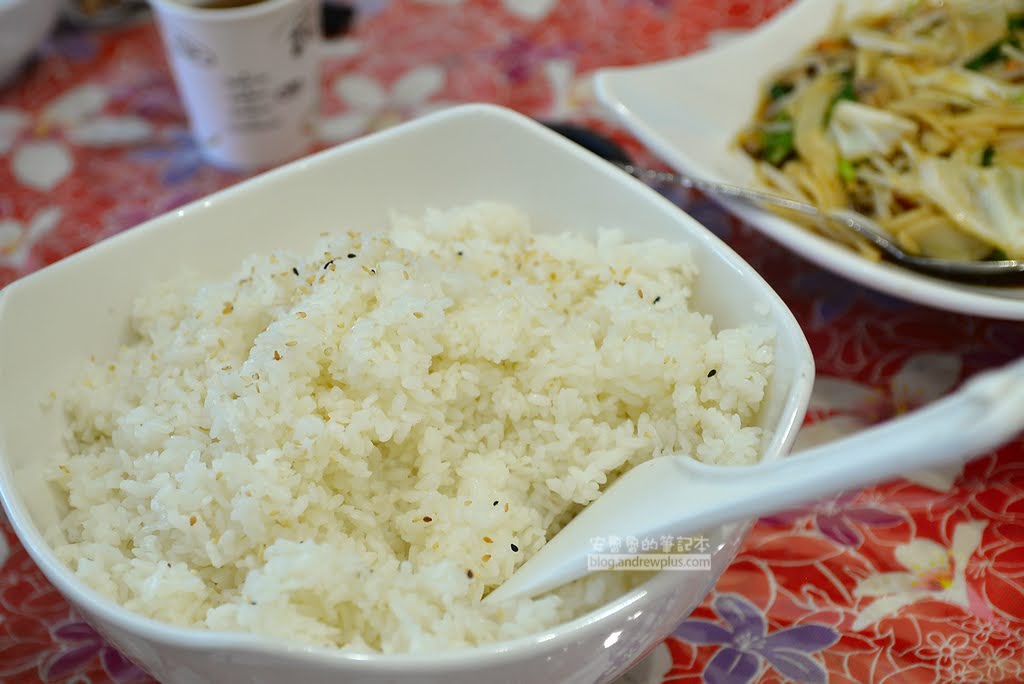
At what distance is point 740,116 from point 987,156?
1.90 ft

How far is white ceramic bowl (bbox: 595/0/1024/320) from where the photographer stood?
A: 66.4 inches

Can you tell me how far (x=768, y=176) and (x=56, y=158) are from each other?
180cm

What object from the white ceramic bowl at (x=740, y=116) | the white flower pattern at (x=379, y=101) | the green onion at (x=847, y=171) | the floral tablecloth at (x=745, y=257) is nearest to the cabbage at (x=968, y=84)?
the green onion at (x=847, y=171)

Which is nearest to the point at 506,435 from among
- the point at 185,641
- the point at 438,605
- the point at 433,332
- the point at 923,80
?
the point at 433,332

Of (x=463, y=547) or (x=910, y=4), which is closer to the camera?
(x=463, y=547)

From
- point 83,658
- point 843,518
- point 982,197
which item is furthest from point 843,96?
point 83,658

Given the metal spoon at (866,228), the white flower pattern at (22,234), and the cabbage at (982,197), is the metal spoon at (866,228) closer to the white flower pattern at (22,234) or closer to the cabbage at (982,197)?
the cabbage at (982,197)

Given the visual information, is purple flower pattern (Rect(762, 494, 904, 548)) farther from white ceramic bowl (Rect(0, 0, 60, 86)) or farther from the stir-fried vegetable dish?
white ceramic bowl (Rect(0, 0, 60, 86))

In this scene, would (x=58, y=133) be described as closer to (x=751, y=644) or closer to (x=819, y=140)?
(x=819, y=140)

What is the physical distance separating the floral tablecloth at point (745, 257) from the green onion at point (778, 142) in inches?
6.7

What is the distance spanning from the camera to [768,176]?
2.09 meters

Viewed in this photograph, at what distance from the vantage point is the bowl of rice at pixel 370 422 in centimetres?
103

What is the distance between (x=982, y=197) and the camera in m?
1.86

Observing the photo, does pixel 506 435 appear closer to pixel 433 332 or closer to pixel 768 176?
pixel 433 332
